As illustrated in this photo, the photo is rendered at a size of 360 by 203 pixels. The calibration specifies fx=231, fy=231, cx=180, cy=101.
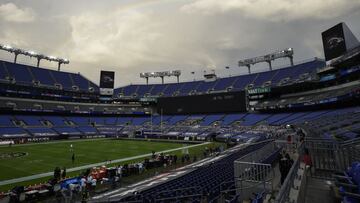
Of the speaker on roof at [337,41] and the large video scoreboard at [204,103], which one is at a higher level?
the speaker on roof at [337,41]

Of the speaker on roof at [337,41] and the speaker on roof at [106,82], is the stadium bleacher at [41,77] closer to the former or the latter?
the speaker on roof at [106,82]

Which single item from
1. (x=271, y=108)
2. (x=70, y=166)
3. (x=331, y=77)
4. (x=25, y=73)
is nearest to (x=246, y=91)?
(x=271, y=108)

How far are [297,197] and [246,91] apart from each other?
5908 centimetres

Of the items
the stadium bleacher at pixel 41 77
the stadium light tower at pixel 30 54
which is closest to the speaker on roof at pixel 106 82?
the stadium bleacher at pixel 41 77

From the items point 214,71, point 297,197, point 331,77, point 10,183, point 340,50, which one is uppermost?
point 214,71

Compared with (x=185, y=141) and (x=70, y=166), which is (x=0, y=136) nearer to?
(x=70, y=166)

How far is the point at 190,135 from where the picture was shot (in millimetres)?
54406

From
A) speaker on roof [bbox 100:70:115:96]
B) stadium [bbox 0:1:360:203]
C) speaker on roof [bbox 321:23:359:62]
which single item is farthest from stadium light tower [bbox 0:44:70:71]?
speaker on roof [bbox 321:23:359:62]

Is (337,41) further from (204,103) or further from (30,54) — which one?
Answer: (30,54)

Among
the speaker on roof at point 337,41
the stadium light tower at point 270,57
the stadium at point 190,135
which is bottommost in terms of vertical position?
the stadium at point 190,135

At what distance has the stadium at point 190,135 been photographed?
10.6 m

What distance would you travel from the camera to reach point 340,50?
1688 inches

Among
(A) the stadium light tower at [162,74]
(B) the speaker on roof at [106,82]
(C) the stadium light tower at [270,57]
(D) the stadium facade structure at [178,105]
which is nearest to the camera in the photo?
(D) the stadium facade structure at [178,105]

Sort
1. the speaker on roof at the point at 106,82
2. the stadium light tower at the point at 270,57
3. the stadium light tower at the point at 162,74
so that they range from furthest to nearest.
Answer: the stadium light tower at the point at 162,74 → the speaker on roof at the point at 106,82 → the stadium light tower at the point at 270,57
